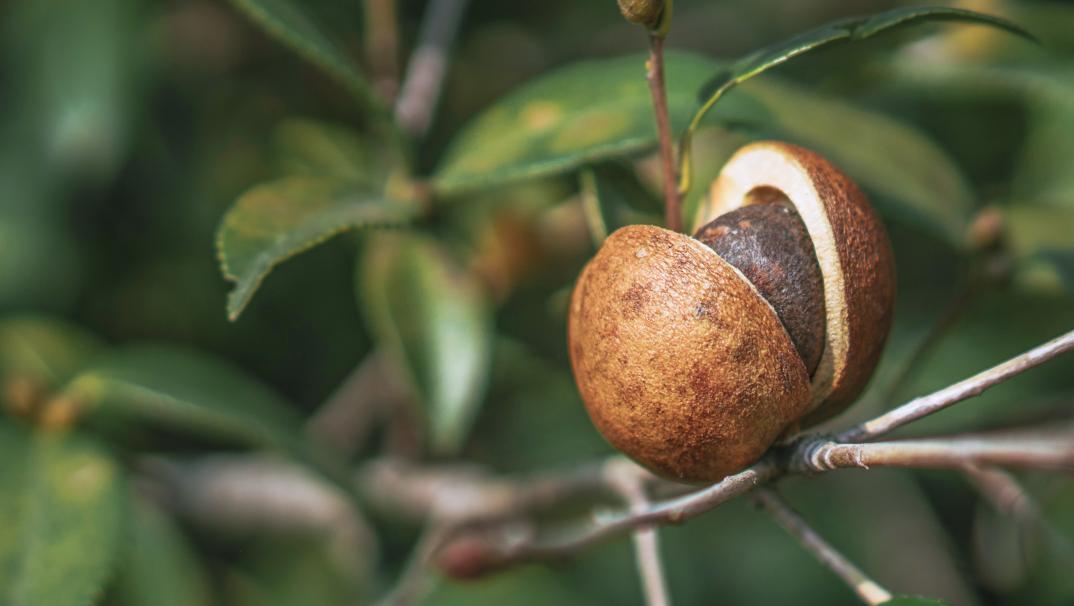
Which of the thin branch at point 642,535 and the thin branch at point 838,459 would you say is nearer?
the thin branch at point 838,459

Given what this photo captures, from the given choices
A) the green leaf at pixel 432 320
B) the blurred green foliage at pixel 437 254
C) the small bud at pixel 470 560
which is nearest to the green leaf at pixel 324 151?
the blurred green foliage at pixel 437 254

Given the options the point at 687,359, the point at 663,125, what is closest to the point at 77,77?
the point at 663,125

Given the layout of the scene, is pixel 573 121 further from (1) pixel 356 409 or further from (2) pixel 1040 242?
(1) pixel 356 409

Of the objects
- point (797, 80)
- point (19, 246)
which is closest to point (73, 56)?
point (19, 246)

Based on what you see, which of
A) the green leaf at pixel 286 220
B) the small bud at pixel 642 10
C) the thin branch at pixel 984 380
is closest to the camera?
the thin branch at pixel 984 380

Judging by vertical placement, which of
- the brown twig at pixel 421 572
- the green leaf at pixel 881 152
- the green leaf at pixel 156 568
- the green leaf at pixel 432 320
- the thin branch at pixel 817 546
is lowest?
the green leaf at pixel 156 568

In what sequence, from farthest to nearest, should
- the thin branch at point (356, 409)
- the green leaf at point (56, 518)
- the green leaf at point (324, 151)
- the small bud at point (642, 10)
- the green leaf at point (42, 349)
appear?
the thin branch at point (356, 409) < the green leaf at point (324, 151) < the green leaf at point (42, 349) < the green leaf at point (56, 518) < the small bud at point (642, 10)

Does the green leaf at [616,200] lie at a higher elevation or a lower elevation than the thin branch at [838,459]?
higher

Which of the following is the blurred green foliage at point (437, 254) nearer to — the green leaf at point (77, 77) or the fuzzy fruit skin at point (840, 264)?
the green leaf at point (77, 77)
